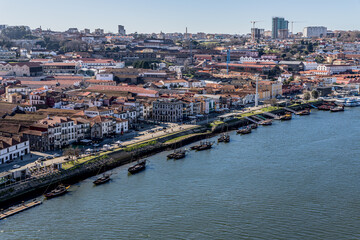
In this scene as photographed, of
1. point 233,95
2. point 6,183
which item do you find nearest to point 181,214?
point 6,183

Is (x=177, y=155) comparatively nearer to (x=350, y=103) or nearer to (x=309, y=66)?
(x=350, y=103)

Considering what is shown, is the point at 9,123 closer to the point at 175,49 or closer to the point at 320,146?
the point at 320,146

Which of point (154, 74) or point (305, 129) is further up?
point (154, 74)

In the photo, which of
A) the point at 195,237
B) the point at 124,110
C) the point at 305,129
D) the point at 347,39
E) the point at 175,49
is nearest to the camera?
the point at 195,237

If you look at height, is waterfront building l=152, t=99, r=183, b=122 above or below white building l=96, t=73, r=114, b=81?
below

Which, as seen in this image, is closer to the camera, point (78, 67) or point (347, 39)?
point (78, 67)

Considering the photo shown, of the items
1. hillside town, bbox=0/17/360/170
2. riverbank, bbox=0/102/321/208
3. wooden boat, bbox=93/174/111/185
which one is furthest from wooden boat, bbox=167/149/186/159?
wooden boat, bbox=93/174/111/185

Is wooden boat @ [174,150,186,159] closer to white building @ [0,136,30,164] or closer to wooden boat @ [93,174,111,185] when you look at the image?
wooden boat @ [93,174,111,185]
